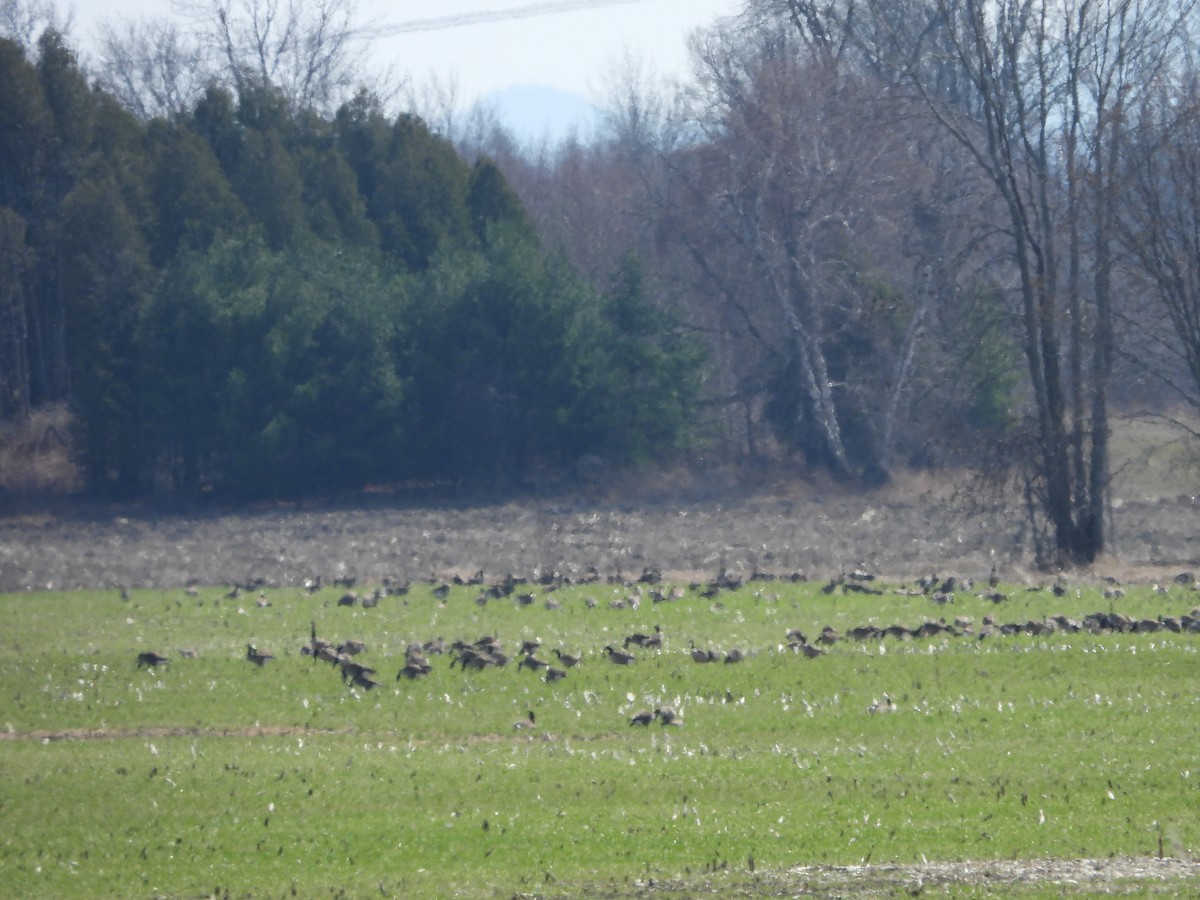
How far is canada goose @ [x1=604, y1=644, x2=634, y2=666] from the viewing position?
602 inches

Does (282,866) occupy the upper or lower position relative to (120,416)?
lower

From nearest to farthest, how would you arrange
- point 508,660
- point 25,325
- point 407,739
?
point 407,739 → point 508,660 → point 25,325

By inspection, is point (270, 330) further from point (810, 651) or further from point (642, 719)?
point (642, 719)

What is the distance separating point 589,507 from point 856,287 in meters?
13.0

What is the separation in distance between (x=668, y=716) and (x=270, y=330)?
1534 inches

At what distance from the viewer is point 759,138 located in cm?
4703

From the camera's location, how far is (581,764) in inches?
427

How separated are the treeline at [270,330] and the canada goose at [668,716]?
3763 cm

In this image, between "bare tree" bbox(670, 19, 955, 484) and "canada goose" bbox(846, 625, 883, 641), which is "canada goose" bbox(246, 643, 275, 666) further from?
"bare tree" bbox(670, 19, 955, 484)

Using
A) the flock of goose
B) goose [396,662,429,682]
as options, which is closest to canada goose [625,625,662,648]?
the flock of goose

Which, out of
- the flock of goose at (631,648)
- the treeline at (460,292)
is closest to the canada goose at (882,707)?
the flock of goose at (631,648)

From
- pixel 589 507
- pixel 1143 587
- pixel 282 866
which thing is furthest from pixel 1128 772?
pixel 589 507

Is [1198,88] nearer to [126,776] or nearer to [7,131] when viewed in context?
[126,776]

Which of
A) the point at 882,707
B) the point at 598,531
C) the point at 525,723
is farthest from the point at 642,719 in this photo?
the point at 598,531
